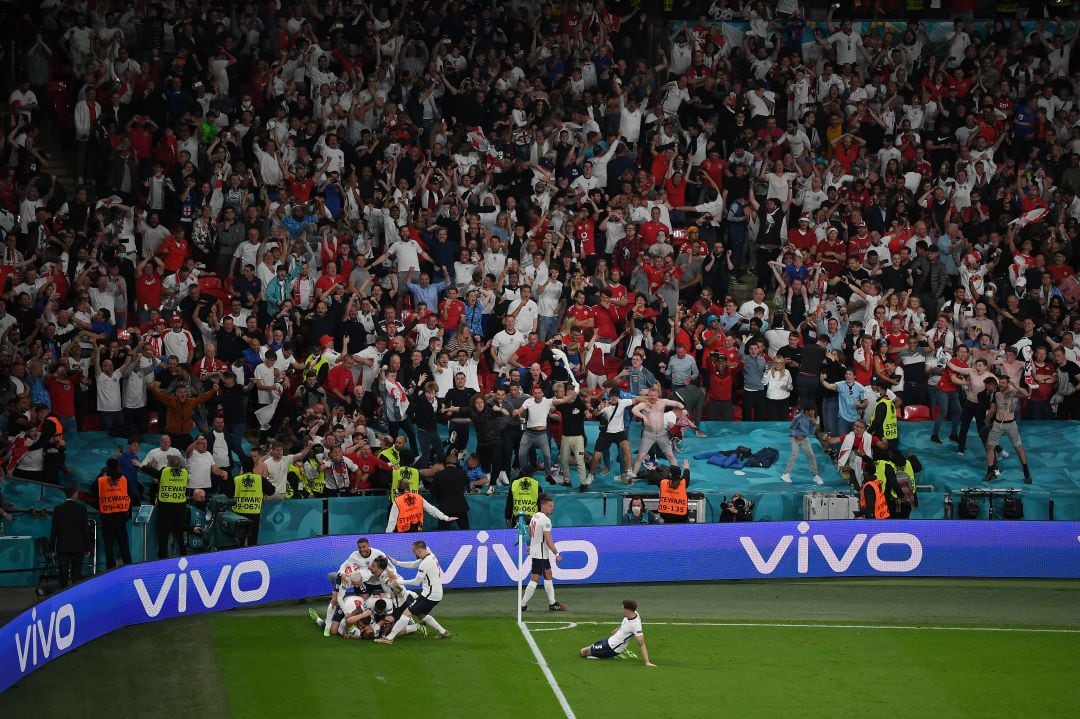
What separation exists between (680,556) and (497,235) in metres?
8.31

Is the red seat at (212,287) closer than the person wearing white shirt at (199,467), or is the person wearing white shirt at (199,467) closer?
the person wearing white shirt at (199,467)

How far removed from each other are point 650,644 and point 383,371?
8.20 metres

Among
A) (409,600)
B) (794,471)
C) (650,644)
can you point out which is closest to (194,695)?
(409,600)

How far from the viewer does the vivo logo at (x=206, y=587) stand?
20.1 m

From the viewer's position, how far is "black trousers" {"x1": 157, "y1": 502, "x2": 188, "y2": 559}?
22.7 metres

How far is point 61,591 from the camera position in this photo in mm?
17656

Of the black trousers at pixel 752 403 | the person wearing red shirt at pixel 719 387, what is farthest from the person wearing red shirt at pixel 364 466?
the black trousers at pixel 752 403

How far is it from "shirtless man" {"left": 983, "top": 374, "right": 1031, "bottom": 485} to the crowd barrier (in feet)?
11.3

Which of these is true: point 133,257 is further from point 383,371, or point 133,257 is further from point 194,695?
point 194,695

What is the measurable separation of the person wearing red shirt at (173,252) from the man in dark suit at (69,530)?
7010 mm

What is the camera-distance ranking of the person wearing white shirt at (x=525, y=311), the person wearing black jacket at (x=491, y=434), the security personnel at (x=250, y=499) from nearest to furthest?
1. the security personnel at (x=250, y=499)
2. the person wearing black jacket at (x=491, y=434)
3. the person wearing white shirt at (x=525, y=311)

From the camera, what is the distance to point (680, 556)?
23.5 metres

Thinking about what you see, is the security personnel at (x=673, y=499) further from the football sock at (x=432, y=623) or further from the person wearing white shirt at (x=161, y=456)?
the person wearing white shirt at (x=161, y=456)

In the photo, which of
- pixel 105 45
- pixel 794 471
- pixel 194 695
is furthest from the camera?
pixel 105 45
